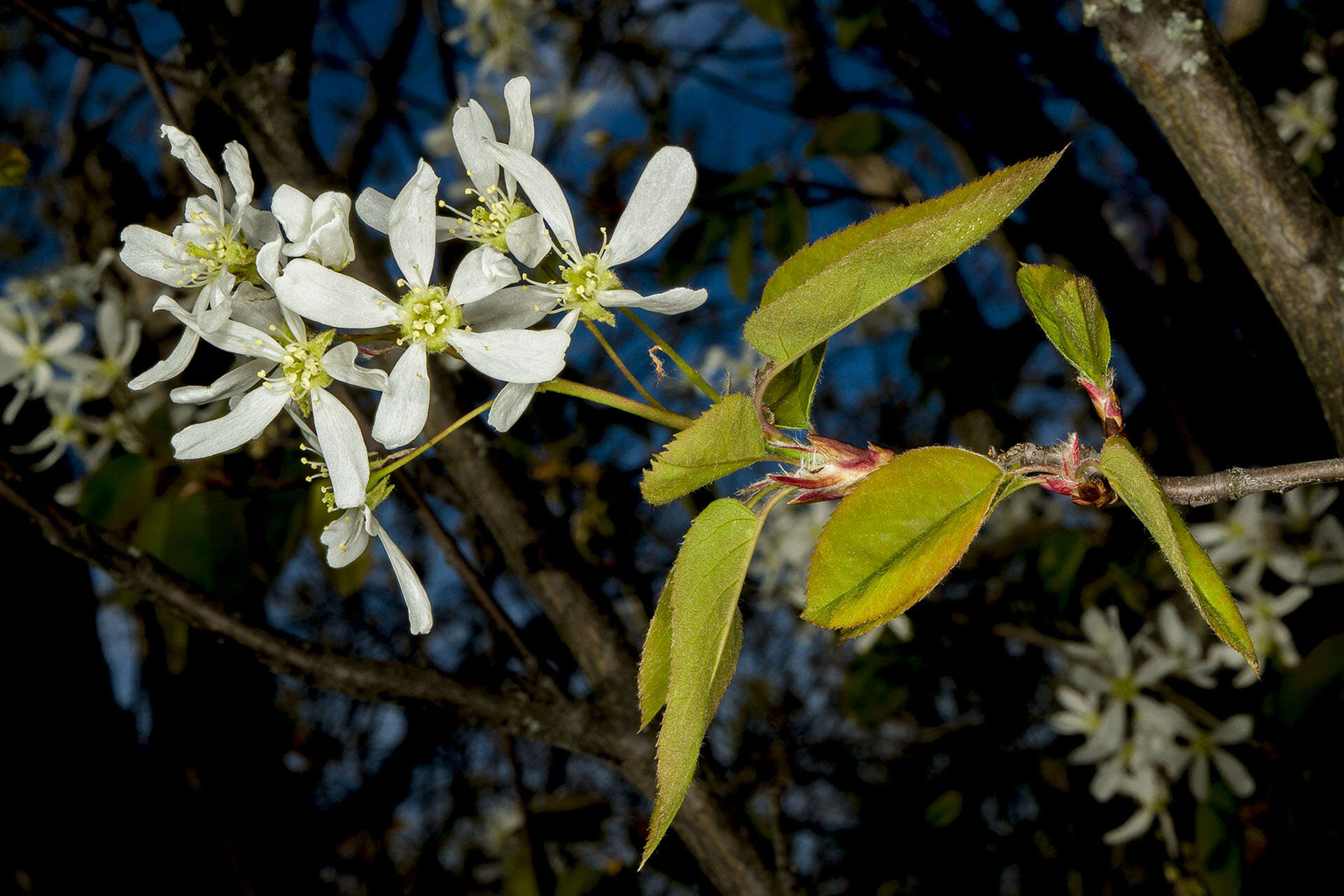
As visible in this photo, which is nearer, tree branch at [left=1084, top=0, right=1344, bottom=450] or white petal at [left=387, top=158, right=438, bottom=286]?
white petal at [left=387, top=158, right=438, bottom=286]

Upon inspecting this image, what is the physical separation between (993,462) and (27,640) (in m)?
1.89

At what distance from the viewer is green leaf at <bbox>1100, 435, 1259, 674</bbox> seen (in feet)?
1.52

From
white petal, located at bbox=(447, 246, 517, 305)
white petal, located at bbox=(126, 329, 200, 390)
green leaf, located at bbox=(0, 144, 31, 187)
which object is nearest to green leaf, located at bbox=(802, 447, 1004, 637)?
white petal, located at bbox=(447, 246, 517, 305)

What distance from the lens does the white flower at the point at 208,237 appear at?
2.13 ft

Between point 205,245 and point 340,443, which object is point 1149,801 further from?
point 205,245

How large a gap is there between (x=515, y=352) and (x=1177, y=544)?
42 centimetres

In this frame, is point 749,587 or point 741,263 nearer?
point 749,587

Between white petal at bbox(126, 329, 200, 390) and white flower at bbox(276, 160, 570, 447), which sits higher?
white petal at bbox(126, 329, 200, 390)

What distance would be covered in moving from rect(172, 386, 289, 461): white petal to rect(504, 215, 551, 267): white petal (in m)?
0.22

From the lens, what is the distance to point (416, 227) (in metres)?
0.61

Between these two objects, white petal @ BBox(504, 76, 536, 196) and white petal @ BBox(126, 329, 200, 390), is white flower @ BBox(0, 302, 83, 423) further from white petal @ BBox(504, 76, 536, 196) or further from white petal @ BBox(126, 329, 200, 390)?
white petal @ BBox(504, 76, 536, 196)

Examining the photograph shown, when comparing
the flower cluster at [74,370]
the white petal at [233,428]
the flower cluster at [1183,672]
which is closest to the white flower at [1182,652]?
the flower cluster at [1183,672]

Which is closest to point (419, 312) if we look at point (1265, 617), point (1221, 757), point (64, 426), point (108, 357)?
point (108, 357)

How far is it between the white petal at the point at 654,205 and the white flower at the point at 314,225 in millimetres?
194
